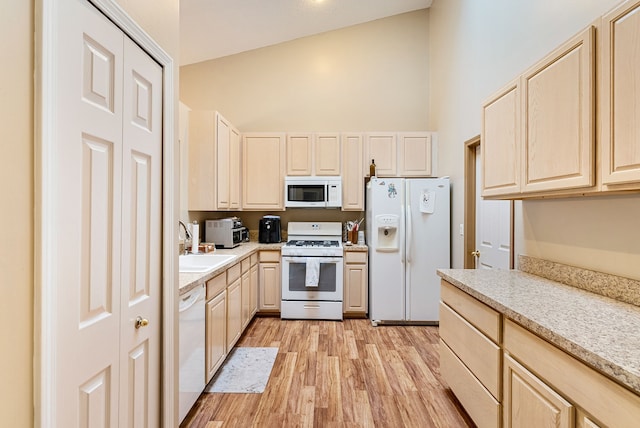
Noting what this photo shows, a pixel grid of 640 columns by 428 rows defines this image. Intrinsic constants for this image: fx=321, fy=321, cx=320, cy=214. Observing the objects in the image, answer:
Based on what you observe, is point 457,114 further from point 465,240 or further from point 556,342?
point 556,342

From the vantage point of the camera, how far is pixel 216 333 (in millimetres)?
2367

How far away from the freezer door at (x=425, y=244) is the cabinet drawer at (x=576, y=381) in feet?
7.20

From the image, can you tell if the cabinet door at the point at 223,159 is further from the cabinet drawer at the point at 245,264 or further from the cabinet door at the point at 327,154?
the cabinet door at the point at 327,154

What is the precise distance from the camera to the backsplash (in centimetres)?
145

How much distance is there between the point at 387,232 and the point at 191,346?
239 cm

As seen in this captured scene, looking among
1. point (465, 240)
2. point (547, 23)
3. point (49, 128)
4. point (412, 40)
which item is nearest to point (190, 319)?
point (49, 128)

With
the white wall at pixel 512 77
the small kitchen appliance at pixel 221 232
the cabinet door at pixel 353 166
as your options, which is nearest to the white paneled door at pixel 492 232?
the white wall at pixel 512 77

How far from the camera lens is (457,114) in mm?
3391

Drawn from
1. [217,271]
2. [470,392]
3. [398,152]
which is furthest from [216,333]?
[398,152]

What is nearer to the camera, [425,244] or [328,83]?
[425,244]

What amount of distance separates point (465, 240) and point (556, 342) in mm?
2174

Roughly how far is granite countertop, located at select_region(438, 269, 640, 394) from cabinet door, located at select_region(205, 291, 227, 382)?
1.64 meters

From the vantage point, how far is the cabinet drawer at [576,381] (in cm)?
89

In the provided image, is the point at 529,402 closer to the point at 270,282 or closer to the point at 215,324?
the point at 215,324
